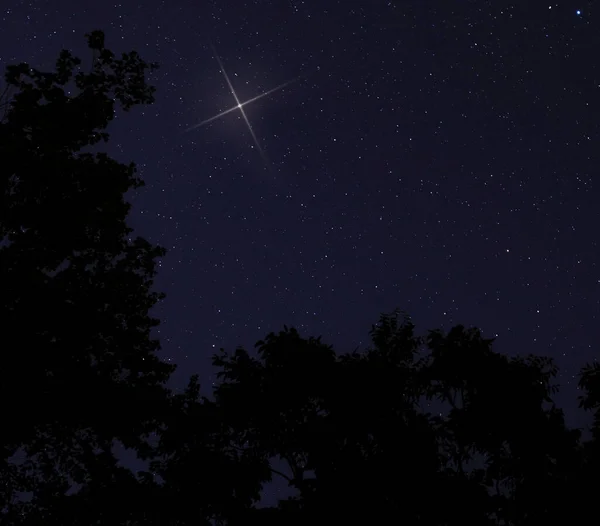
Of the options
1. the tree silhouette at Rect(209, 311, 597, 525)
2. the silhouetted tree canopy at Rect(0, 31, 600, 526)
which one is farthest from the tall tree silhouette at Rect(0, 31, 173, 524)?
the tree silhouette at Rect(209, 311, 597, 525)

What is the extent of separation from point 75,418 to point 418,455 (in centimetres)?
905

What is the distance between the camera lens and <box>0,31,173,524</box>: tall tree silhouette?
446 inches

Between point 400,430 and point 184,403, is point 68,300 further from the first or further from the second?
point 400,430

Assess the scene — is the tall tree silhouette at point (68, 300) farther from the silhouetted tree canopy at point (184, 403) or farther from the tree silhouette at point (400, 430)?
the tree silhouette at point (400, 430)

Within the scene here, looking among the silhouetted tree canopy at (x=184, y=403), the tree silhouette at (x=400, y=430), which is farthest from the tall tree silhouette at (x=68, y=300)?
the tree silhouette at (x=400, y=430)

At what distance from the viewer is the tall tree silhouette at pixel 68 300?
1133 centimetres

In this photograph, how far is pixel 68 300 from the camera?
1223cm

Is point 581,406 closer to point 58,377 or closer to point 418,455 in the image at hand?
point 418,455

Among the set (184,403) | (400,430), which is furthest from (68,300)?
(400,430)

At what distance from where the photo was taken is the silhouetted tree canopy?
11688 millimetres

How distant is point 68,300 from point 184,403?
4169 mm

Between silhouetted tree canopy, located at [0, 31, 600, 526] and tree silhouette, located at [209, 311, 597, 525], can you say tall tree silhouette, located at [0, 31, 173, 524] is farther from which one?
tree silhouette, located at [209, 311, 597, 525]

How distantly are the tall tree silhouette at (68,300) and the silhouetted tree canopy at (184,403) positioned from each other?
39 millimetres

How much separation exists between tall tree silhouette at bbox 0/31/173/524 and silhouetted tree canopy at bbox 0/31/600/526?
0.13ft
